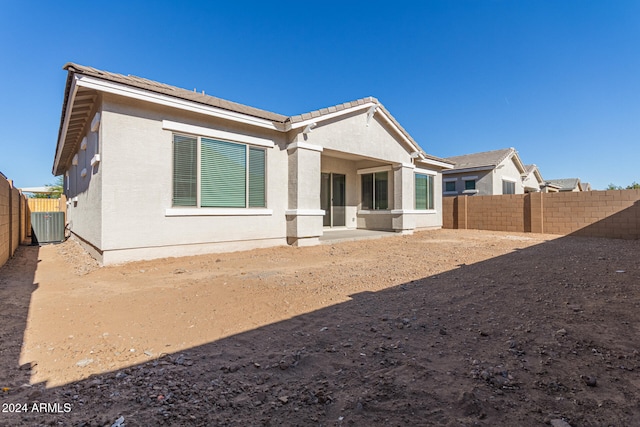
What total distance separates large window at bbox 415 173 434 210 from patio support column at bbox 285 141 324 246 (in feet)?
23.5

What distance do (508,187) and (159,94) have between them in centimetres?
2667

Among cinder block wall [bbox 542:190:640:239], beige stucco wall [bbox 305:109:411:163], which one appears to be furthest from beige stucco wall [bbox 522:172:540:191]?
beige stucco wall [bbox 305:109:411:163]

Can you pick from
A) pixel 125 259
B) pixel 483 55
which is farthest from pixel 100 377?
pixel 483 55

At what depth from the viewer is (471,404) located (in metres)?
2.01

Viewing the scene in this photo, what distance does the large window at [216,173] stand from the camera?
789 cm

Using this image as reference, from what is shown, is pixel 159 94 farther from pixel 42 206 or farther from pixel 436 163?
pixel 436 163

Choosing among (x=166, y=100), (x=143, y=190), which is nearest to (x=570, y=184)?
(x=166, y=100)

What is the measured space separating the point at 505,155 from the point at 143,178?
25197 millimetres

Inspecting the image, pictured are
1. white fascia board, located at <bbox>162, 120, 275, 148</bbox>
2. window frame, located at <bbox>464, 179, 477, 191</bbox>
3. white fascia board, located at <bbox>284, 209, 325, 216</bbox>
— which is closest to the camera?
white fascia board, located at <bbox>162, 120, 275, 148</bbox>

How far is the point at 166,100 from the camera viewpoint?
7414 millimetres

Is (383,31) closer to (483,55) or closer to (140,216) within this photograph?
(483,55)

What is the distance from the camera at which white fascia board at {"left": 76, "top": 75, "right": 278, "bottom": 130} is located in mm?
6434

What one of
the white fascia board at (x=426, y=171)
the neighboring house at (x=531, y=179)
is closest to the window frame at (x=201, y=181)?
the white fascia board at (x=426, y=171)

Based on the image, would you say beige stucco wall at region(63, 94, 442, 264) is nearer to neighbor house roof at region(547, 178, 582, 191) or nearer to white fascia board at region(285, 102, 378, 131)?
white fascia board at region(285, 102, 378, 131)
